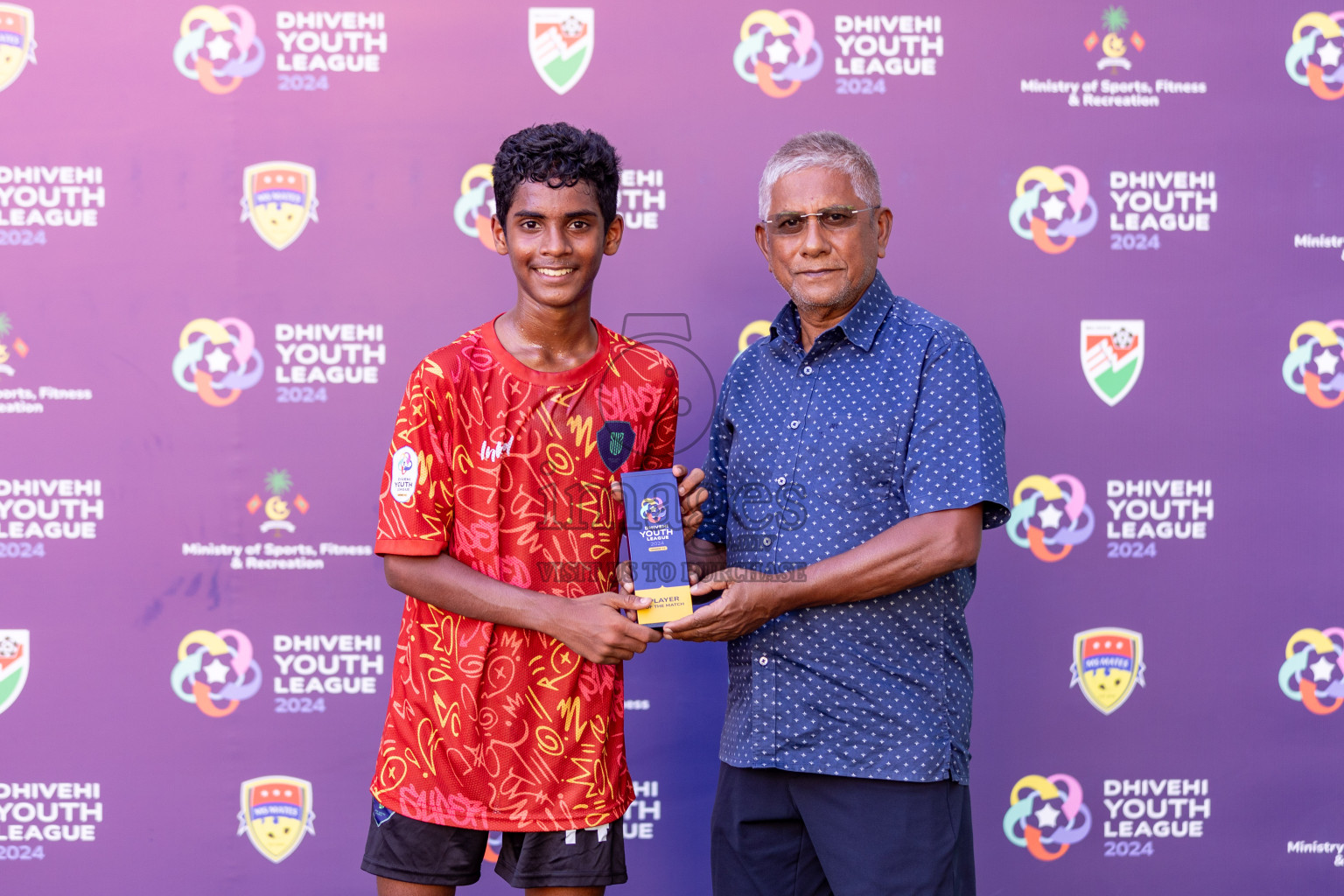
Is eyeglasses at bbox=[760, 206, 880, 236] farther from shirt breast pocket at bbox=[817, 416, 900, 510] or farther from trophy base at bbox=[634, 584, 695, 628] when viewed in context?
trophy base at bbox=[634, 584, 695, 628]

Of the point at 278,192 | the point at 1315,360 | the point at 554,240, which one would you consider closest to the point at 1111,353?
the point at 1315,360

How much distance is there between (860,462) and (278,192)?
6.25 feet

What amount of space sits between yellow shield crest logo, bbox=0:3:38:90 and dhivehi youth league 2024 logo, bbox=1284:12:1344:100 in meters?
3.66

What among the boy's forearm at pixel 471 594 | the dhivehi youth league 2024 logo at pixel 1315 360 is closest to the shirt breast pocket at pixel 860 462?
the boy's forearm at pixel 471 594

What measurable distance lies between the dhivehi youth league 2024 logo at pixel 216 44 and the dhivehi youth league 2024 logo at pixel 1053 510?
2571 mm

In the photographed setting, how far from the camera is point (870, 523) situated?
186cm

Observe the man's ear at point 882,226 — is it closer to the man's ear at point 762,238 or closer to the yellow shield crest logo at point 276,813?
the man's ear at point 762,238

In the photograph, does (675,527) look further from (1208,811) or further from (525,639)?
(1208,811)

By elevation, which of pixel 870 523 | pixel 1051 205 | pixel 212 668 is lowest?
pixel 212 668

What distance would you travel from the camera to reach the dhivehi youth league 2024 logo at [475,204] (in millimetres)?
2779

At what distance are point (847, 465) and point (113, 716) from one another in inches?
90.5

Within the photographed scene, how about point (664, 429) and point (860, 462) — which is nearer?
point (860, 462)

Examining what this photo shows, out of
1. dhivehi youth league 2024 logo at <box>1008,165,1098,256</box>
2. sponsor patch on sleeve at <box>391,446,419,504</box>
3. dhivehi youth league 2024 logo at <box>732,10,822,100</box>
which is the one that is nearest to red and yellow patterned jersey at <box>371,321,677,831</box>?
sponsor patch on sleeve at <box>391,446,419,504</box>

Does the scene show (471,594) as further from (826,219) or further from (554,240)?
(826,219)
